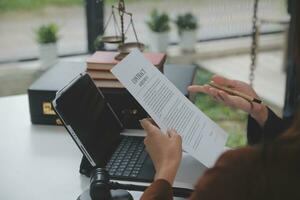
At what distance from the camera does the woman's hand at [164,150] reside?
0.94m

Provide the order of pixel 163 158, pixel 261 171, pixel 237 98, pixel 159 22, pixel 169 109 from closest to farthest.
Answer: pixel 261 171
pixel 163 158
pixel 169 109
pixel 237 98
pixel 159 22

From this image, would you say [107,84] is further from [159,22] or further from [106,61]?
[159,22]

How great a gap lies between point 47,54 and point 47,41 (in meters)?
0.08

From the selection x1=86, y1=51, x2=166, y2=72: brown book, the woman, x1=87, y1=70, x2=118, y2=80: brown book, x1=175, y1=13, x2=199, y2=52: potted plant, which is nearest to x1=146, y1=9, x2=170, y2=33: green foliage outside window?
x1=175, y1=13, x2=199, y2=52: potted plant

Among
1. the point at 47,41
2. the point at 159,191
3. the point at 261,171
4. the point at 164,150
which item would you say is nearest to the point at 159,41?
the point at 47,41

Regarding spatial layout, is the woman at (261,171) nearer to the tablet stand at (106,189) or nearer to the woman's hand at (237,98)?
the tablet stand at (106,189)

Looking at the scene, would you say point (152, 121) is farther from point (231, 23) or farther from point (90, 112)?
point (231, 23)

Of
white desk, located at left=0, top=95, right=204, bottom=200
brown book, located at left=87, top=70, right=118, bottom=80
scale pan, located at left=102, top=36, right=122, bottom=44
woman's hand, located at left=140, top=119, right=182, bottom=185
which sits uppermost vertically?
scale pan, located at left=102, top=36, right=122, bottom=44

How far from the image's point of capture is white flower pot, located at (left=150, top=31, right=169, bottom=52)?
316cm

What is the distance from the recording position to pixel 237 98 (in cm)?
125

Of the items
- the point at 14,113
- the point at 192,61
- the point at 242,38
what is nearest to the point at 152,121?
the point at 14,113

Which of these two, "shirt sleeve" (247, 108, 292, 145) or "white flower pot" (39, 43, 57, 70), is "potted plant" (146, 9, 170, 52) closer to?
"white flower pot" (39, 43, 57, 70)

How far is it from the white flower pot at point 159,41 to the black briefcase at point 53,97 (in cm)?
162

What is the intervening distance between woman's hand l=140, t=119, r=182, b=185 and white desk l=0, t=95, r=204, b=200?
0.45 feet
